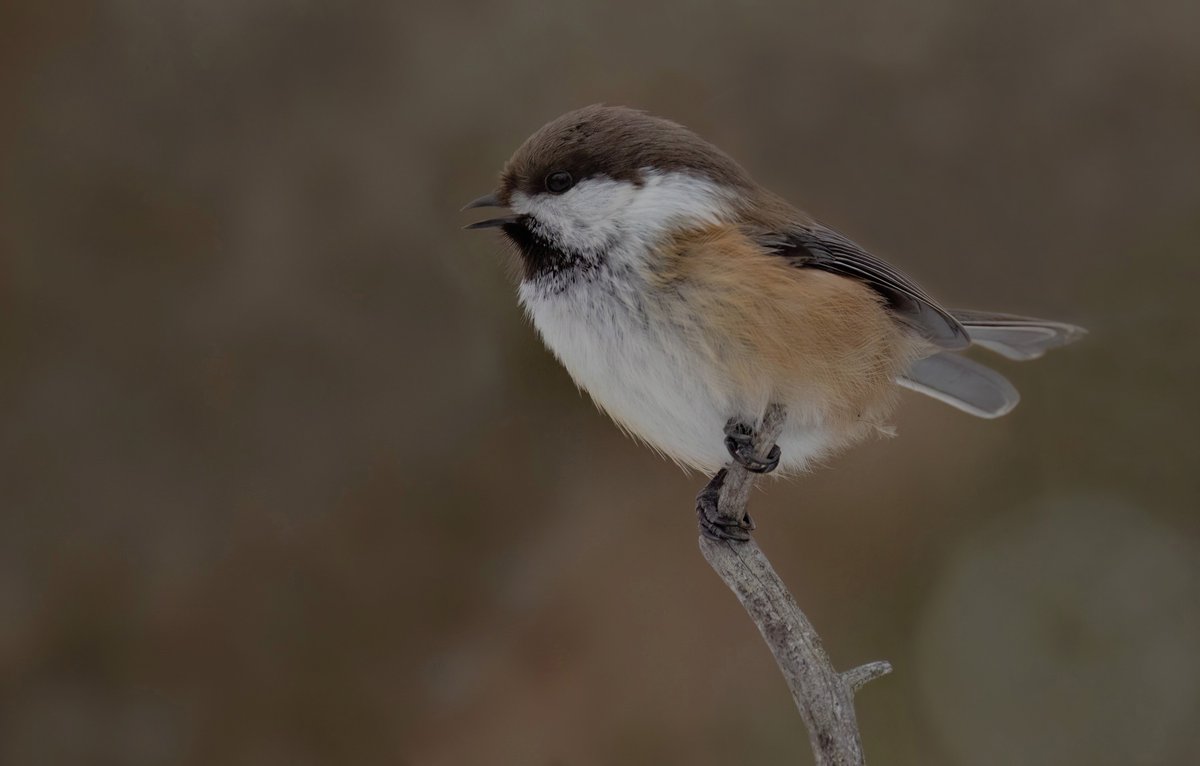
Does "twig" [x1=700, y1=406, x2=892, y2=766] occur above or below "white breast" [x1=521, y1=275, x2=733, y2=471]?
Answer: below

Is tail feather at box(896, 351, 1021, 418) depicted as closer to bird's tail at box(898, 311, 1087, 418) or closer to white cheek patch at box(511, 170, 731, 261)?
bird's tail at box(898, 311, 1087, 418)

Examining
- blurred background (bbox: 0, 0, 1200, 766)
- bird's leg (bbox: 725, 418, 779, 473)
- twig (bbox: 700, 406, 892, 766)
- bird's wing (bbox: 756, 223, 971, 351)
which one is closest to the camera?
twig (bbox: 700, 406, 892, 766)

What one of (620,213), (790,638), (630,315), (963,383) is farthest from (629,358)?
(963,383)

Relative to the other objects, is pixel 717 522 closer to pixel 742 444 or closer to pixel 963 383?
pixel 742 444

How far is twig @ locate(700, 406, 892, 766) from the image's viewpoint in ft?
6.27

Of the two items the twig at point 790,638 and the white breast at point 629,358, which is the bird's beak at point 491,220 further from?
the twig at point 790,638

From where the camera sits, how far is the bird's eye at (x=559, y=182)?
2.00m

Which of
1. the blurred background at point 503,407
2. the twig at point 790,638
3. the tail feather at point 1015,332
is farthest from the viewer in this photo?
the blurred background at point 503,407

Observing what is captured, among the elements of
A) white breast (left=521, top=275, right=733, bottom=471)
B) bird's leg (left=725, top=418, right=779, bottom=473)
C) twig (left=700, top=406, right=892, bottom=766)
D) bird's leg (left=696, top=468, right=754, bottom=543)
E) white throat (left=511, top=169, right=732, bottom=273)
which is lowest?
twig (left=700, top=406, right=892, bottom=766)

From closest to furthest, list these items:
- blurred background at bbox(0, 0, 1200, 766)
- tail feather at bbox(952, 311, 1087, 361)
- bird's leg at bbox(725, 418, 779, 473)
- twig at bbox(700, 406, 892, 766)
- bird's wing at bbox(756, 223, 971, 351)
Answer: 1. twig at bbox(700, 406, 892, 766)
2. bird's leg at bbox(725, 418, 779, 473)
3. bird's wing at bbox(756, 223, 971, 351)
4. tail feather at bbox(952, 311, 1087, 361)
5. blurred background at bbox(0, 0, 1200, 766)

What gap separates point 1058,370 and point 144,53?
2795 millimetres

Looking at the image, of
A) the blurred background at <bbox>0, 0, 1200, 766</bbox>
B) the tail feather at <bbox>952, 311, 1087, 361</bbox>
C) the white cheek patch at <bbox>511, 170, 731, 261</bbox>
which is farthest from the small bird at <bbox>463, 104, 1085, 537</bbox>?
the blurred background at <bbox>0, 0, 1200, 766</bbox>

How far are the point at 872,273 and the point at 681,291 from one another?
0.52 m

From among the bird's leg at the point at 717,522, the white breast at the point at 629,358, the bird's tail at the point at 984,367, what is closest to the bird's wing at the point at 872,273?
the bird's tail at the point at 984,367
